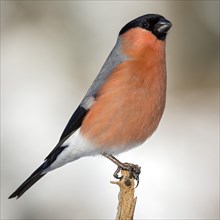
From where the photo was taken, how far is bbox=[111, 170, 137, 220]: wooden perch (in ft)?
11.9

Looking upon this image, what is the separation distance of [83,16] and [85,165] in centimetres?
174

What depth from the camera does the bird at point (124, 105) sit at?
422 cm

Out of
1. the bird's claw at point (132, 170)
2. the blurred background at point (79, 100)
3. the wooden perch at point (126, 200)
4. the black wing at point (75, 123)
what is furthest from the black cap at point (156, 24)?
the blurred background at point (79, 100)

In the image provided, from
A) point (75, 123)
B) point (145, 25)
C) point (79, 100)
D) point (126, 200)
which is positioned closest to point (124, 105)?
point (75, 123)

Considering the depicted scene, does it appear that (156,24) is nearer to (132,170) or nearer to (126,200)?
(132,170)

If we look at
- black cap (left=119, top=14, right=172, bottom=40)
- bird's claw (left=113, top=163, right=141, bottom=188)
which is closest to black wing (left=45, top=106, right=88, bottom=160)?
bird's claw (left=113, top=163, right=141, bottom=188)

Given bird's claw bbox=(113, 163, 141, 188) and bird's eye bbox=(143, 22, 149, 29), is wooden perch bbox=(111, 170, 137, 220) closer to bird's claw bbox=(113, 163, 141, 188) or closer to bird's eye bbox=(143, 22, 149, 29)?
bird's claw bbox=(113, 163, 141, 188)

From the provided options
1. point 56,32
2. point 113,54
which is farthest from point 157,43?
point 56,32

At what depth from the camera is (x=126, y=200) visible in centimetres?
368

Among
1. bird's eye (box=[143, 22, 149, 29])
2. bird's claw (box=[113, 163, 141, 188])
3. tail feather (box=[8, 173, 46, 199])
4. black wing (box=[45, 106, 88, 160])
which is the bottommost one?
tail feather (box=[8, 173, 46, 199])

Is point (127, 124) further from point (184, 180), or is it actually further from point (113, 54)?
point (184, 180)

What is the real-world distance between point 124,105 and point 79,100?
7.92 ft

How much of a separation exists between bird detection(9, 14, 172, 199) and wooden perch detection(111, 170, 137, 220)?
40 centimetres

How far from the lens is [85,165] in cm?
616
